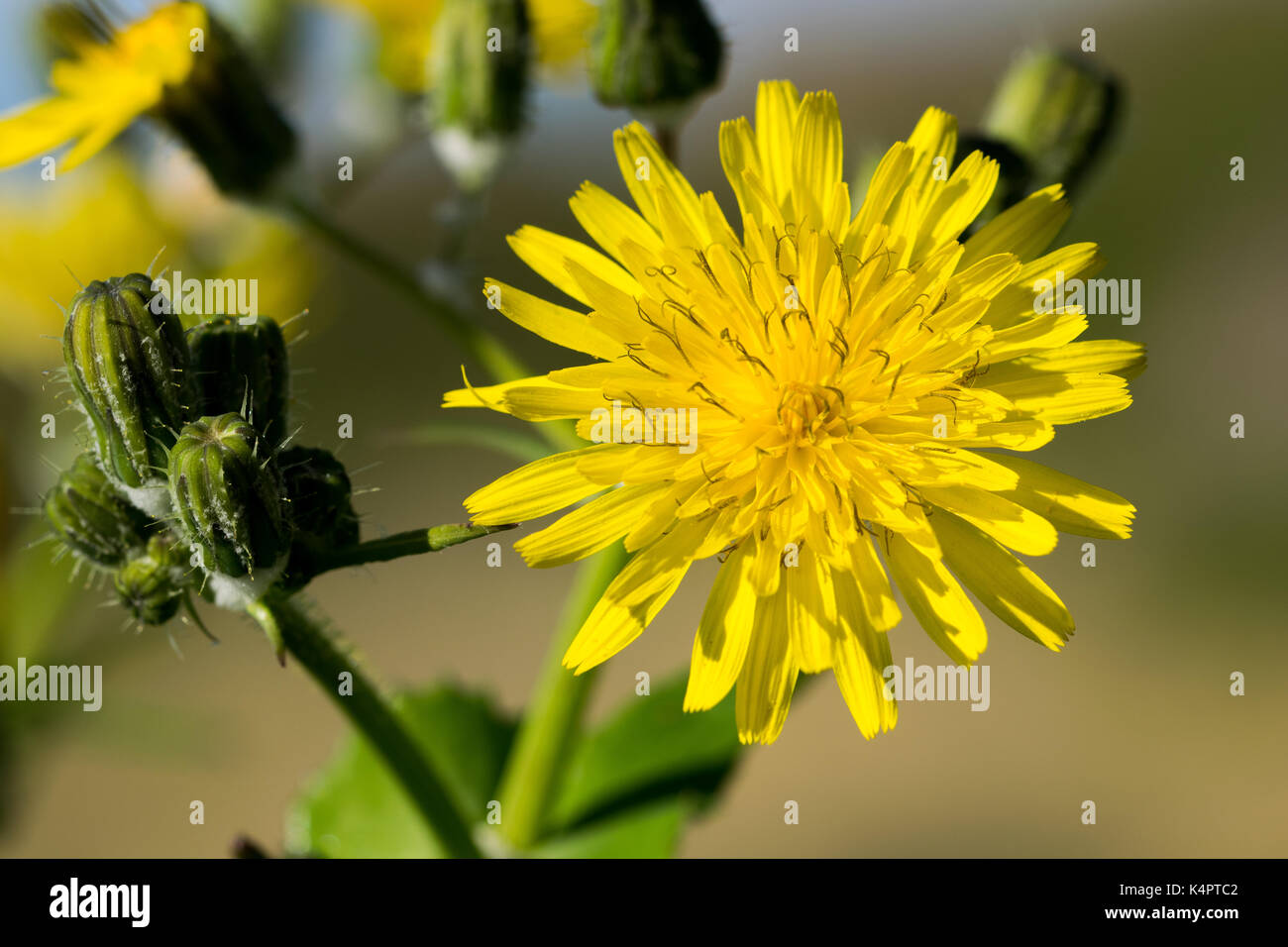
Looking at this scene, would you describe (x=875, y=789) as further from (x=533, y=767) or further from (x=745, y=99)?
(x=533, y=767)

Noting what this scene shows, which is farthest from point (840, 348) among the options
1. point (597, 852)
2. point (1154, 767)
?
point (1154, 767)

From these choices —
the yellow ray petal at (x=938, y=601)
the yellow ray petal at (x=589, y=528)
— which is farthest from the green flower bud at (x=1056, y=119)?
the yellow ray petal at (x=589, y=528)

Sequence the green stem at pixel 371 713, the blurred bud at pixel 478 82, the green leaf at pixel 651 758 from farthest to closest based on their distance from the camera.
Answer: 1. the green leaf at pixel 651 758
2. the blurred bud at pixel 478 82
3. the green stem at pixel 371 713

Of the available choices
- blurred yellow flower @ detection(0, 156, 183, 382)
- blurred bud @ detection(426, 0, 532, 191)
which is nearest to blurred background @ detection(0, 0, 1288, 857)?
blurred yellow flower @ detection(0, 156, 183, 382)

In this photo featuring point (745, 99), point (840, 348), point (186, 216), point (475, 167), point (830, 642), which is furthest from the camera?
point (745, 99)

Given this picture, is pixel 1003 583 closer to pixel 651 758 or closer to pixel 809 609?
pixel 809 609

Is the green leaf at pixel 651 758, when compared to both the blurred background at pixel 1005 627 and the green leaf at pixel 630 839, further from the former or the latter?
the blurred background at pixel 1005 627
